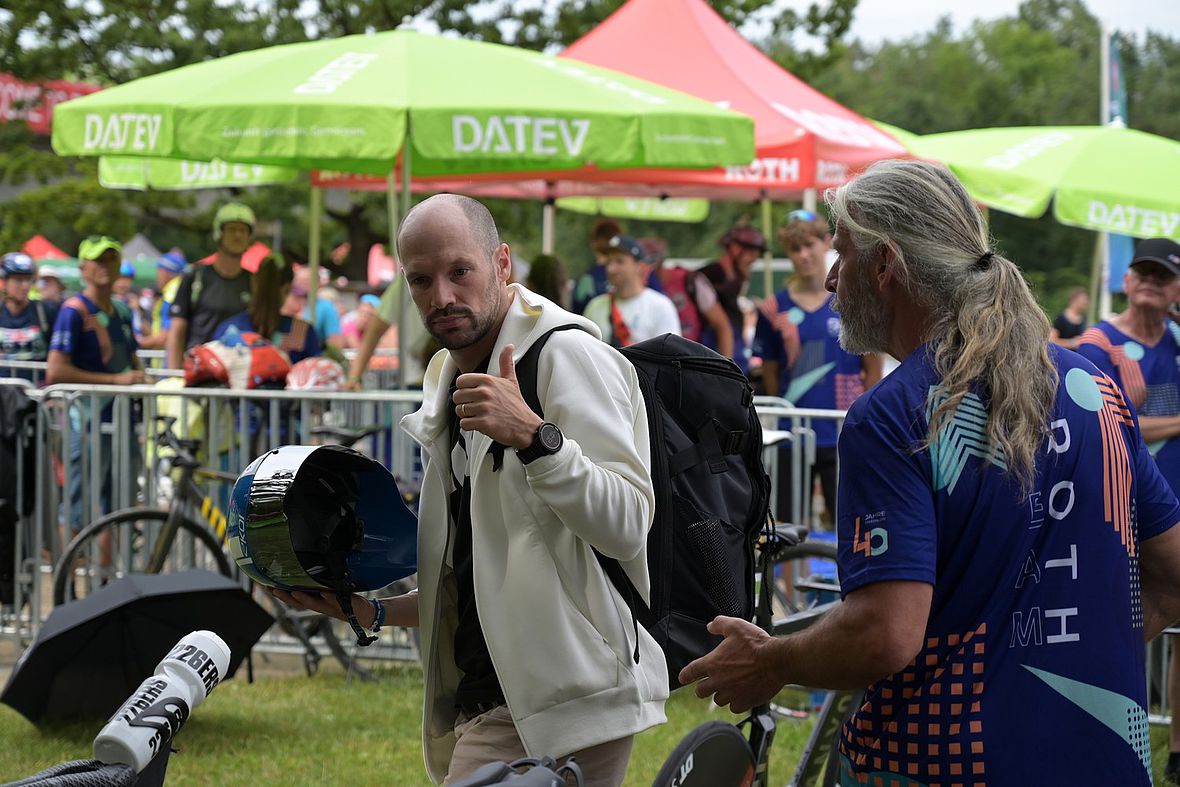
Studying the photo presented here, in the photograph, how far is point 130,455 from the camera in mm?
7734

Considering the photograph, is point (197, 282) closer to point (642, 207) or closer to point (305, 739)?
point (305, 739)

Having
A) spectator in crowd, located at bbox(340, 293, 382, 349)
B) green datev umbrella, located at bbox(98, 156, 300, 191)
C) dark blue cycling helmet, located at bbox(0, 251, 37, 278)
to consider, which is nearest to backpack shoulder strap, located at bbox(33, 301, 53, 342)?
dark blue cycling helmet, located at bbox(0, 251, 37, 278)

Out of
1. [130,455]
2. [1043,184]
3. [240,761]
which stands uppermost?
[1043,184]

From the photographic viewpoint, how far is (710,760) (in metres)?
3.15

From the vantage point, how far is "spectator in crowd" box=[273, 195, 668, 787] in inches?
109

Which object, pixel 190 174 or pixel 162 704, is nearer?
pixel 162 704

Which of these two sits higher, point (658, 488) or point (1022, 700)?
point (658, 488)

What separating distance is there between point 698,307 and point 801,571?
3232 millimetres

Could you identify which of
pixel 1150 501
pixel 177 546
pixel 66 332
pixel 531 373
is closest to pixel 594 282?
pixel 66 332

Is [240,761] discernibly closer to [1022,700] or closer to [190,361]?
[190,361]

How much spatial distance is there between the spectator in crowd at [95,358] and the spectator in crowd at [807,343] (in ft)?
11.6

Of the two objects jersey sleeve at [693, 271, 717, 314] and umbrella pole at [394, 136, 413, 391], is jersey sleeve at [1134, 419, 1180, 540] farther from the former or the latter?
jersey sleeve at [693, 271, 717, 314]

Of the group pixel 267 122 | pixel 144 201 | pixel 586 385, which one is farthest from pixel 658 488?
pixel 144 201

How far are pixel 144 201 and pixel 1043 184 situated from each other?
13532 mm
